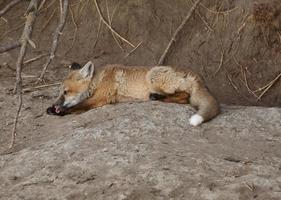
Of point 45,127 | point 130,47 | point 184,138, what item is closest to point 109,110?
point 45,127

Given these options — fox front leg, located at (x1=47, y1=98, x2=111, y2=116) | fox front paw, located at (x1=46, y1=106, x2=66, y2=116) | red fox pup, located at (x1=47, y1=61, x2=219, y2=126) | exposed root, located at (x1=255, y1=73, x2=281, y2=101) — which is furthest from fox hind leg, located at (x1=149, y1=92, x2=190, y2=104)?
exposed root, located at (x1=255, y1=73, x2=281, y2=101)

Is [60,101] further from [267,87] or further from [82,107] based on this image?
[267,87]

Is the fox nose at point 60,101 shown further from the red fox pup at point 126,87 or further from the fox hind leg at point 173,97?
the fox hind leg at point 173,97

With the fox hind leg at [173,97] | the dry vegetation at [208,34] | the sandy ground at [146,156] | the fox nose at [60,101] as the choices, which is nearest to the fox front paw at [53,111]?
the fox nose at [60,101]

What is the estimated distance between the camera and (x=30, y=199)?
213 inches

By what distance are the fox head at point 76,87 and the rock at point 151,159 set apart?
89 cm

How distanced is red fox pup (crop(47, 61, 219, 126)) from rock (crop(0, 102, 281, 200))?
1.60ft

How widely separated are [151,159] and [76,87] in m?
2.63

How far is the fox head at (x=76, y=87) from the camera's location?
8.10 metres

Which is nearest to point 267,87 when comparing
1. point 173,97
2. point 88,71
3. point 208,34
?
point 208,34

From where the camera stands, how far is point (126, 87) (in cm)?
802

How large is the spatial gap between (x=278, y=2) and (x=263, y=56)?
0.89m

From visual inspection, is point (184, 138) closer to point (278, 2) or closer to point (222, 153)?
point (222, 153)

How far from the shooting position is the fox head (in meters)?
8.10
